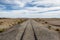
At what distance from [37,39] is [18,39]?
169 cm

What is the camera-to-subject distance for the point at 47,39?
17.6m

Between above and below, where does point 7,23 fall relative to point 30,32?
below

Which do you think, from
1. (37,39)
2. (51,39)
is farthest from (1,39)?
(51,39)

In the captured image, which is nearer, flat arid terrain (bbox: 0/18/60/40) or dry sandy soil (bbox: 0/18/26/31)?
flat arid terrain (bbox: 0/18/60/40)

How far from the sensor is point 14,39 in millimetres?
17812

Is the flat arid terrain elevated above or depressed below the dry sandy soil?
above

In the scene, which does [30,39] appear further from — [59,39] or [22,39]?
[59,39]

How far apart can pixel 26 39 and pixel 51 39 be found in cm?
222

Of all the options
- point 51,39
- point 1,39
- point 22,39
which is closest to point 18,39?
point 22,39

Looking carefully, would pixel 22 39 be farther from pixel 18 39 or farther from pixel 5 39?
pixel 5 39

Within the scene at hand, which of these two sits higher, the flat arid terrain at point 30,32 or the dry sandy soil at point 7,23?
the flat arid terrain at point 30,32

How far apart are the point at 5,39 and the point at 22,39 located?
1533 millimetres

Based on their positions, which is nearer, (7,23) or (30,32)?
(30,32)

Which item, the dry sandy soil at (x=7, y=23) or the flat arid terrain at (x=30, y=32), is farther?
the dry sandy soil at (x=7, y=23)
